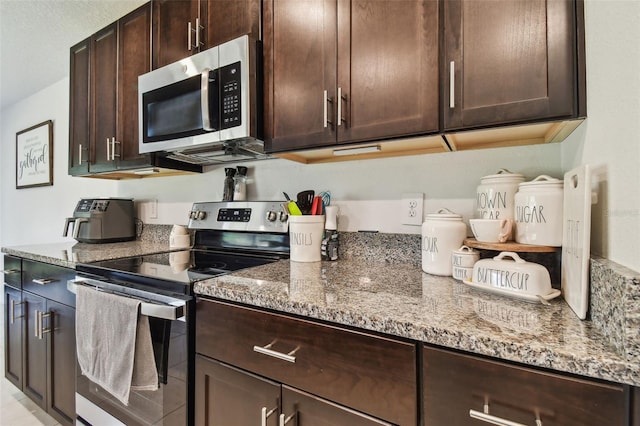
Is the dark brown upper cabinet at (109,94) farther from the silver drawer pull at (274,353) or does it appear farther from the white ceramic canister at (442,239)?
the white ceramic canister at (442,239)

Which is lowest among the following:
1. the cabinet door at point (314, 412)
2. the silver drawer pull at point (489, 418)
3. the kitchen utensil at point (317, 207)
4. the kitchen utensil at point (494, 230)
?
the cabinet door at point (314, 412)

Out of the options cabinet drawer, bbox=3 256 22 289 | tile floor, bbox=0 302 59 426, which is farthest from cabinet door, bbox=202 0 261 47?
tile floor, bbox=0 302 59 426

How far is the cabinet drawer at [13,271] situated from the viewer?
1642 millimetres

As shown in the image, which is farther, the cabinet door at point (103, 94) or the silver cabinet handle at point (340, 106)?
the cabinet door at point (103, 94)

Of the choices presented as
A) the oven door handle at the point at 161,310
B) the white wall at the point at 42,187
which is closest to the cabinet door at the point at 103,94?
the white wall at the point at 42,187

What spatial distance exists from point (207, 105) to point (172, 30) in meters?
0.54

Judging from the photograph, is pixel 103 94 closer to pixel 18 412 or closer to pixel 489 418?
pixel 18 412

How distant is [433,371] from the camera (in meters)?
0.58

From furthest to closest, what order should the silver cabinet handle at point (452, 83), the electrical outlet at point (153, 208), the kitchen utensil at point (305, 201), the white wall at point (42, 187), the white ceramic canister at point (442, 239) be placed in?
the white wall at point (42, 187)
the electrical outlet at point (153, 208)
the kitchen utensil at point (305, 201)
the white ceramic canister at point (442, 239)
the silver cabinet handle at point (452, 83)

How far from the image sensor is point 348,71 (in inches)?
40.1

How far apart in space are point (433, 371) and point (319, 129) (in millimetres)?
825

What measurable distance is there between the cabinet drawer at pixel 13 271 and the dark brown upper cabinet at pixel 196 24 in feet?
4.42

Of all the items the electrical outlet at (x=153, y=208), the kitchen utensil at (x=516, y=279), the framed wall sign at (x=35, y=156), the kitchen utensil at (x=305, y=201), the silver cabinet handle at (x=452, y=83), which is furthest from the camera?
the framed wall sign at (x=35, y=156)

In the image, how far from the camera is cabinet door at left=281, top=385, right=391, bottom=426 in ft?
2.14
